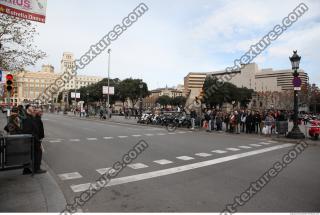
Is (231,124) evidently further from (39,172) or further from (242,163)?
(39,172)

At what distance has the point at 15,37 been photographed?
14.3 m

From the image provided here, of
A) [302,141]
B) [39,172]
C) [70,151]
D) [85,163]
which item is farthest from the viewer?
[302,141]

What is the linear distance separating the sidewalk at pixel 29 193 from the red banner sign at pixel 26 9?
4.60 metres

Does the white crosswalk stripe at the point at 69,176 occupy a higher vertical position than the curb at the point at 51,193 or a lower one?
lower

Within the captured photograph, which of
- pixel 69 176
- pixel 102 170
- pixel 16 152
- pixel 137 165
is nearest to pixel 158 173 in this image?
pixel 137 165

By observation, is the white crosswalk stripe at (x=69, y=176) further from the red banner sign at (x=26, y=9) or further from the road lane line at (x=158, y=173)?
the red banner sign at (x=26, y=9)

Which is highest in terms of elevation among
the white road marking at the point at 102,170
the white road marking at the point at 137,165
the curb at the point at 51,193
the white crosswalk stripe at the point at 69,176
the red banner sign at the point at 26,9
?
the red banner sign at the point at 26,9

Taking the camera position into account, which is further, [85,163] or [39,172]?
[85,163]

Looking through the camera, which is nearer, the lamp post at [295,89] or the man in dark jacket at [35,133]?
the man in dark jacket at [35,133]

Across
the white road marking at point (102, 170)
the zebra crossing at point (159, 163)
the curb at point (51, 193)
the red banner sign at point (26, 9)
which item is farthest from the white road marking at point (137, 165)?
the red banner sign at point (26, 9)

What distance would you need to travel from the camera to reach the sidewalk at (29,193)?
4.93 m

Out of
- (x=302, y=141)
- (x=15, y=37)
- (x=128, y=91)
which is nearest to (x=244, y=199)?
(x=302, y=141)

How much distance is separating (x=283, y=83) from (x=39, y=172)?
413 ft

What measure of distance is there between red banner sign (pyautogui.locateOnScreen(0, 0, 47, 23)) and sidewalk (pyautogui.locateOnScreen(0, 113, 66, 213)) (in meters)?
4.60
